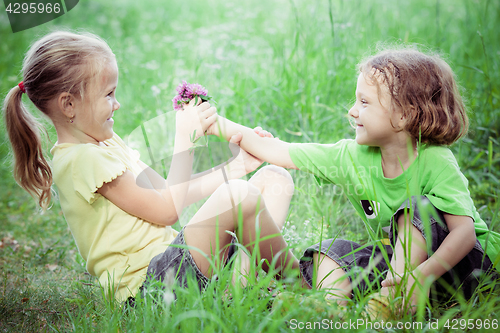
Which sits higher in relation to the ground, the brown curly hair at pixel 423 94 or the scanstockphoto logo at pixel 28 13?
the scanstockphoto logo at pixel 28 13

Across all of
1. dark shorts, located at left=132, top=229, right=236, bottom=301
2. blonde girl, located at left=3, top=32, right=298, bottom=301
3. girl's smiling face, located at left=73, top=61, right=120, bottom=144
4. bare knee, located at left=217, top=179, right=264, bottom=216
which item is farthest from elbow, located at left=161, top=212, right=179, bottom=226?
girl's smiling face, located at left=73, top=61, right=120, bottom=144

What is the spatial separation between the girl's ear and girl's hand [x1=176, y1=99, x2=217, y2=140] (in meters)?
0.40

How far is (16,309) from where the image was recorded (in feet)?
5.66

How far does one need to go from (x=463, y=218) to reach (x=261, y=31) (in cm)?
372

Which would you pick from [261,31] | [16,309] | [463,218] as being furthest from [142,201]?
[261,31]

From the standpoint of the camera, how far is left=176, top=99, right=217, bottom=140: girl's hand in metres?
1.71

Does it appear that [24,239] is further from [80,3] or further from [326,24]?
[80,3]

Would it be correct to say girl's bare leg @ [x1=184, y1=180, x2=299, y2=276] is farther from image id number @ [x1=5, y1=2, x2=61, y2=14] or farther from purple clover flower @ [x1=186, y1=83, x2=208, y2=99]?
image id number @ [x1=5, y1=2, x2=61, y2=14]

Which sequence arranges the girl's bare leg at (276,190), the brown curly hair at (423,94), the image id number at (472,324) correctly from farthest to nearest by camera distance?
the girl's bare leg at (276,190), the brown curly hair at (423,94), the image id number at (472,324)

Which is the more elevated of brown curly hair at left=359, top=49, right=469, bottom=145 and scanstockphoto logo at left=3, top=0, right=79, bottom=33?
scanstockphoto logo at left=3, top=0, right=79, bottom=33

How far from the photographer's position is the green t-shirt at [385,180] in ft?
4.99

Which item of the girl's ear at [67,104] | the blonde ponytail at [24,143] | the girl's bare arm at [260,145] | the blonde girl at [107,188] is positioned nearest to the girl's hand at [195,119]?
the blonde girl at [107,188]

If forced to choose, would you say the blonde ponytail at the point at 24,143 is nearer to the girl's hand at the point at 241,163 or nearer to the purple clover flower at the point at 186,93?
the purple clover flower at the point at 186,93

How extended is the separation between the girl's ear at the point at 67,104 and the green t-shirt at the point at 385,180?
906 mm
